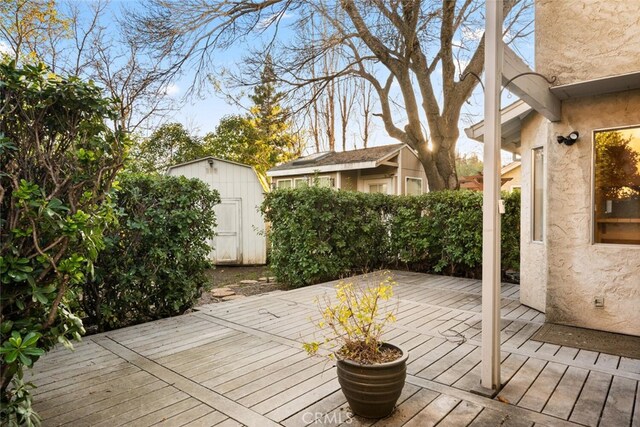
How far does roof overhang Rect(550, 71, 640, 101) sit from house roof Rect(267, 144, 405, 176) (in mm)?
7943

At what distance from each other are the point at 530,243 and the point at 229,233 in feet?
25.8

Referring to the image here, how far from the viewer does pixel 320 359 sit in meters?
3.37

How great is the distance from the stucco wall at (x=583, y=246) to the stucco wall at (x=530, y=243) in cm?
45

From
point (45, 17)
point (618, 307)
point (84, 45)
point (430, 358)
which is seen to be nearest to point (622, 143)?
point (618, 307)

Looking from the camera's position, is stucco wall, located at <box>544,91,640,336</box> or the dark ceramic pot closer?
the dark ceramic pot

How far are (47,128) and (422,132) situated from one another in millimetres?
10083

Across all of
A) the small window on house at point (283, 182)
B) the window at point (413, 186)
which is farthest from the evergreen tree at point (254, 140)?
the window at point (413, 186)

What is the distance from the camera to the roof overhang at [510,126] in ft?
17.0

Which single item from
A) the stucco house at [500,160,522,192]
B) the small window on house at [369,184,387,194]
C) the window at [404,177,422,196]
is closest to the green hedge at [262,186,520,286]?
the small window on house at [369,184,387,194]

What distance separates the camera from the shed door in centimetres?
1077

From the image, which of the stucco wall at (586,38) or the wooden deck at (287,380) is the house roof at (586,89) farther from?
the wooden deck at (287,380)

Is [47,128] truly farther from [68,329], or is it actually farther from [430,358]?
[430,358]

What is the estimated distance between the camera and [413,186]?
14.2 m

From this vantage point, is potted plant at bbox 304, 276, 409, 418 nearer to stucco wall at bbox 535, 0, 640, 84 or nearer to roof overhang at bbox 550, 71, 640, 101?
roof overhang at bbox 550, 71, 640, 101
